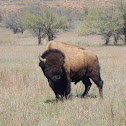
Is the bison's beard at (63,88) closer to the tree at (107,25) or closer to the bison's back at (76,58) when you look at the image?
the bison's back at (76,58)

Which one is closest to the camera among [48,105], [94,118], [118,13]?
[94,118]

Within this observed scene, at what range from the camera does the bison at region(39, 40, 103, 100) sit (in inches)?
289

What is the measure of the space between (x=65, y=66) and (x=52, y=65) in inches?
27.0

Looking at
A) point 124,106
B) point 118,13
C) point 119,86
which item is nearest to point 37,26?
point 118,13

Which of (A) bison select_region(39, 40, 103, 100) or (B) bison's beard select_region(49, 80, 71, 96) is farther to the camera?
(B) bison's beard select_region(49, 80, 71, 96)

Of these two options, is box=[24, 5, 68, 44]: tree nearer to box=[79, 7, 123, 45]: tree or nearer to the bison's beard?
box=[79, 7, 123, 45]: tree

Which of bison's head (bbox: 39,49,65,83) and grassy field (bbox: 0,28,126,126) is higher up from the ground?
bison's head (bbox: 39,49,65,83)

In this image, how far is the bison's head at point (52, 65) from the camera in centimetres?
727

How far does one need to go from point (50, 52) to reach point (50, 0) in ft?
459

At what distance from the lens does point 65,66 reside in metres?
7.90

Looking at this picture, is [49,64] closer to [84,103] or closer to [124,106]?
[84,103]

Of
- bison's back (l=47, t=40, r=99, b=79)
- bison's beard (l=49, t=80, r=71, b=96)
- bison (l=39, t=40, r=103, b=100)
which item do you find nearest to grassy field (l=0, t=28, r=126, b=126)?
bison's beard (l=49, t=80, r=71, b=96)

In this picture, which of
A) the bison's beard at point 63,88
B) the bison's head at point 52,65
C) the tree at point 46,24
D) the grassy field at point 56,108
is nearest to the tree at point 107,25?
the tree at point 46,24

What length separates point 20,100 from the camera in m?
7.84
